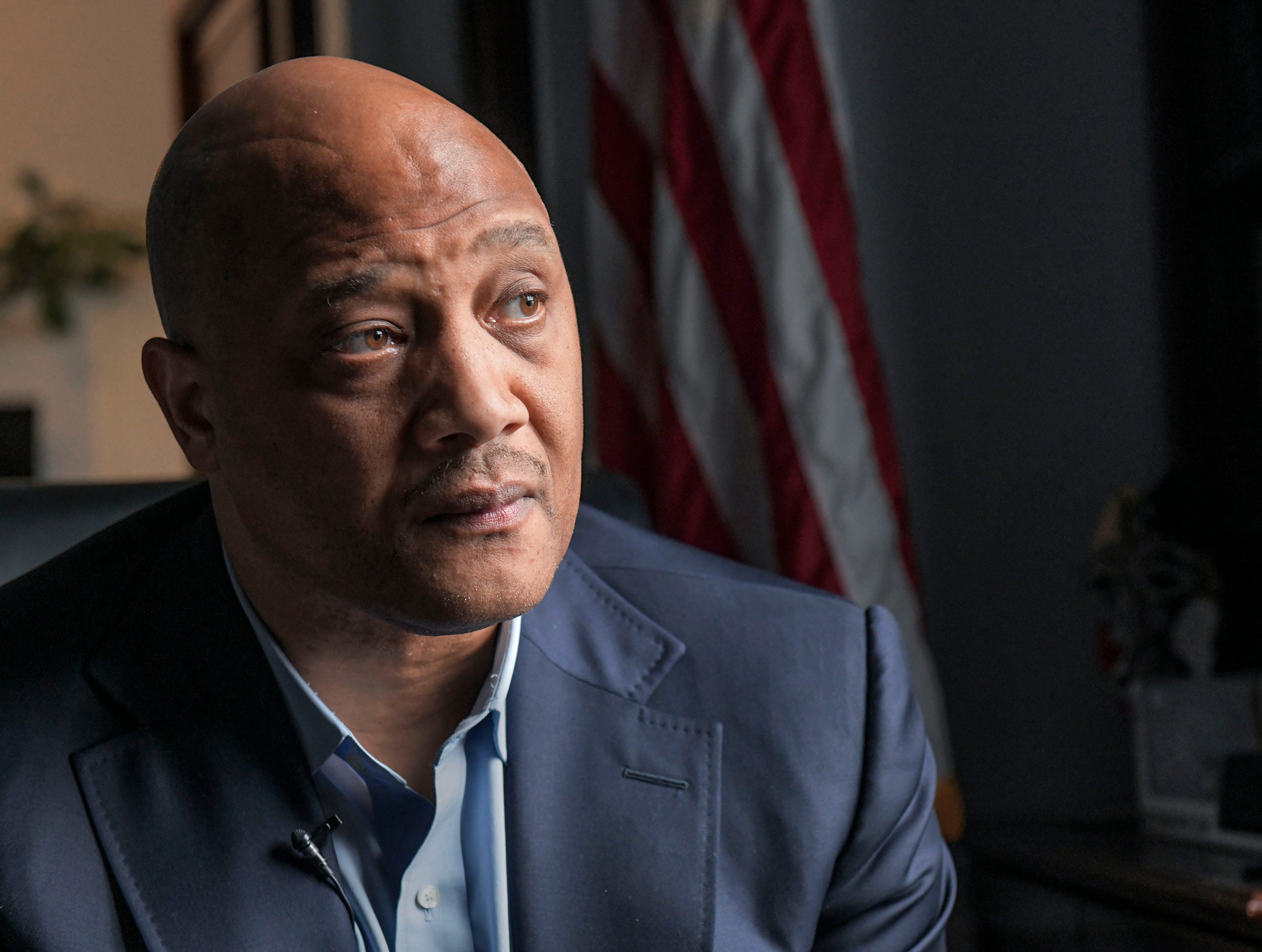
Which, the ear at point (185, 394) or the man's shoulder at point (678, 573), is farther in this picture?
the man's shoulder at point (678, 573)

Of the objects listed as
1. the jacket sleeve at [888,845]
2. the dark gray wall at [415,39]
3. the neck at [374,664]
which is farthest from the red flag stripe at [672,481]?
the neck at [374,664]

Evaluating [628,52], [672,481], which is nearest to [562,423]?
[672,481]

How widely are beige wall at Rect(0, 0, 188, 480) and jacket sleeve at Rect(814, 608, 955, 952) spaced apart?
4023mm

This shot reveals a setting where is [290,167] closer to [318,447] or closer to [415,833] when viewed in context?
[318,447]

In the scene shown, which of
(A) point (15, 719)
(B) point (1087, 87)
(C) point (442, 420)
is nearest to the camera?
(C) point (442, 420)

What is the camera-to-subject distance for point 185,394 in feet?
2.63

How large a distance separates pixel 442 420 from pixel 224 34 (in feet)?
16.2

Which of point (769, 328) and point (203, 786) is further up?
point (769, 328)

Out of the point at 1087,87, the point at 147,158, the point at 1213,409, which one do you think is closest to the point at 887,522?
the point at 1213,409

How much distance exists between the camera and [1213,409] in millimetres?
1855

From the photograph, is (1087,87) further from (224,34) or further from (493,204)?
(224,34)

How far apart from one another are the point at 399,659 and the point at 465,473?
0.20 m

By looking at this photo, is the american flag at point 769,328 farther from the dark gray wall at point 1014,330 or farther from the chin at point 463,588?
the chin at point 463,588

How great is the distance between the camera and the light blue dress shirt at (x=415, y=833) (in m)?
0.82
